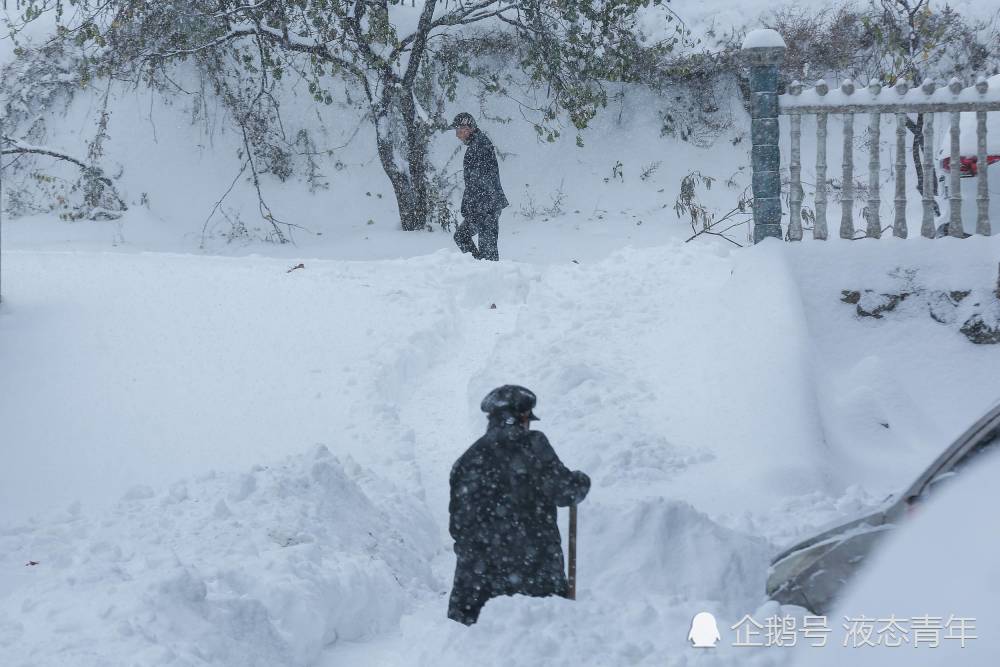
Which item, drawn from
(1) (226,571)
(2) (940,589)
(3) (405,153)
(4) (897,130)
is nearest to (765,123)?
(4) (897,130)

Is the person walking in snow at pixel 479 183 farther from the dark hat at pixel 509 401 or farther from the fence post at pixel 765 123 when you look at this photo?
the dark hat at pixel 509 401

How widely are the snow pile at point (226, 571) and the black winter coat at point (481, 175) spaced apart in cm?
484

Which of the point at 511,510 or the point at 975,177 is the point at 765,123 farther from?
the point at 511,510

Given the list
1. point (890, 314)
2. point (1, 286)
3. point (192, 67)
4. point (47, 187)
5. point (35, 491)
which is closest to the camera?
point (35, 491)

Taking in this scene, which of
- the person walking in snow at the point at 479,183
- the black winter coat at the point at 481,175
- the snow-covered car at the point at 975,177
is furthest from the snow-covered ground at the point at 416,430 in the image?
the black winter coat at the point at 481,175

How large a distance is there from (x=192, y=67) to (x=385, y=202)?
4591mm

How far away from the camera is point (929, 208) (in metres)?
7.51

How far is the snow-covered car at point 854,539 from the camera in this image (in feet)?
7.57

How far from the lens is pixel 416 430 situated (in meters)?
7.27

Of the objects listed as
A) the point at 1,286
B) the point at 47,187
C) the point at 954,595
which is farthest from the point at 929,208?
the point at 47,187

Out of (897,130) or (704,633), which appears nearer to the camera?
(704,633)

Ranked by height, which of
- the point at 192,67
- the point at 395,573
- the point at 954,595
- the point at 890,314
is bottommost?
the point at 395,573

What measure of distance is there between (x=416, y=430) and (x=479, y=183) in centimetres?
383

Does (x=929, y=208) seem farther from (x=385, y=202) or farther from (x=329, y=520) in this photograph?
(x=385, y=202)
